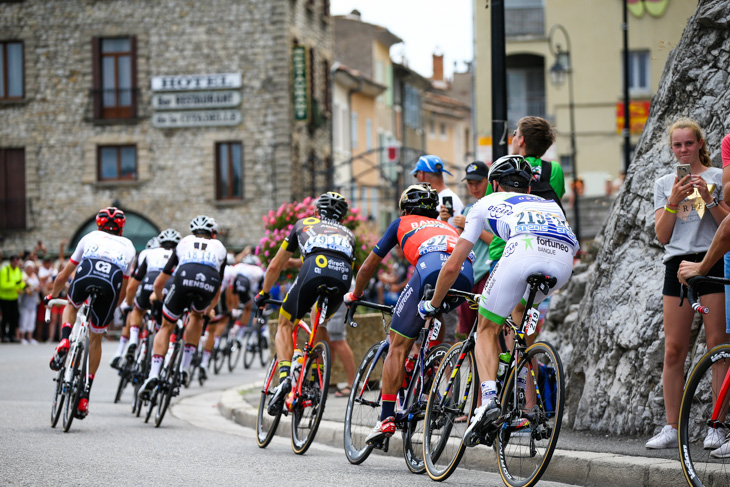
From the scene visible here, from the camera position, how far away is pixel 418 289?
8211 millimetres

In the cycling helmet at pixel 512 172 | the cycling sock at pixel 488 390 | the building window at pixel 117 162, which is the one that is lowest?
the cycling sock at pixel 488 390

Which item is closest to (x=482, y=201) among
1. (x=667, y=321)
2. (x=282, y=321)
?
(x=667, y=321)

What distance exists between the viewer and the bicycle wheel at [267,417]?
974 cm

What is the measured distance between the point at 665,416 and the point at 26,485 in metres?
4.31

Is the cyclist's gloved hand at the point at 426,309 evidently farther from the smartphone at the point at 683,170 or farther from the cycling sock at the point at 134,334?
the cycling sock at the point at 134,334

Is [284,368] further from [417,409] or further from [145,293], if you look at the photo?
[145,293]

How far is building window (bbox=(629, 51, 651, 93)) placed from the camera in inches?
1868

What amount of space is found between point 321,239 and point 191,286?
8.87 ft

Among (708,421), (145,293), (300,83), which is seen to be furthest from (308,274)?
(300,83)

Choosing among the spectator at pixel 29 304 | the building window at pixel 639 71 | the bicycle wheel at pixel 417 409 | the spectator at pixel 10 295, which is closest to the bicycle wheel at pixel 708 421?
the bicycle wheel at pixel 417 409

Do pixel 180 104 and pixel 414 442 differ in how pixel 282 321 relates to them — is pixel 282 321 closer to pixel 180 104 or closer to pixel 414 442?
pixel 414 442

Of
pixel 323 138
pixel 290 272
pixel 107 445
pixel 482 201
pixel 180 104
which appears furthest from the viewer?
pixel 323 138

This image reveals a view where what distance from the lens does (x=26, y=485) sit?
740cm

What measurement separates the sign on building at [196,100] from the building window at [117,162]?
1.87 metres
